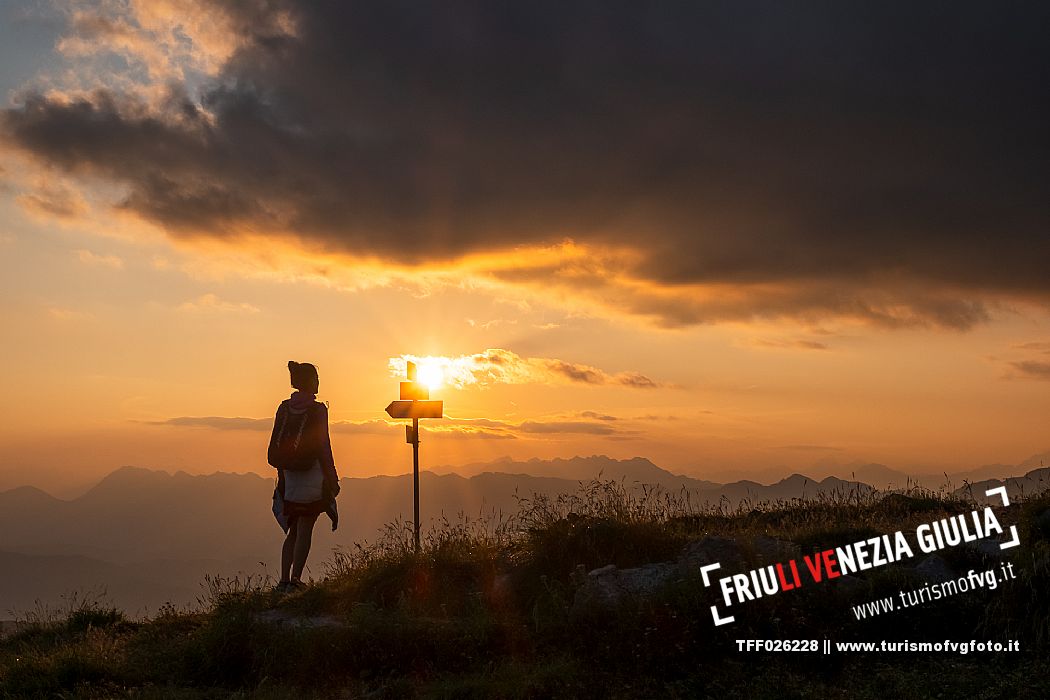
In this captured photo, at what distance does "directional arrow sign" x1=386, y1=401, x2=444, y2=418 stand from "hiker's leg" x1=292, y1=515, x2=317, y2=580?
10.6ft

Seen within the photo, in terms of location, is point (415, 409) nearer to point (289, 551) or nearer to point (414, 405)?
point (414, 405)

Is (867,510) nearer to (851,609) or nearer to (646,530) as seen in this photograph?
(646,530)

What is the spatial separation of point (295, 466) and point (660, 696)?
6.36 meters

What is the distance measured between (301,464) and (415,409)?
3410 mm

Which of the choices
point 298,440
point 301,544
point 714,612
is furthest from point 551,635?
point 298,440

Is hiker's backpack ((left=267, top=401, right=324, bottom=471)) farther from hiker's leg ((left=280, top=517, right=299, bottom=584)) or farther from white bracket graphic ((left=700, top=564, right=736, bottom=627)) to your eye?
white bracket graphic ((left=700, top=564, right=736, bottom=627))

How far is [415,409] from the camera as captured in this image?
14688 mm

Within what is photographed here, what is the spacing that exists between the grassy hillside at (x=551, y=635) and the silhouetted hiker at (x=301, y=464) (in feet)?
2.96

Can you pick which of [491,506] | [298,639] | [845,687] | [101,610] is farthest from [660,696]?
[101,610]

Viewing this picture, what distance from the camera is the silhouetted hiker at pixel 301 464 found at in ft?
37.9

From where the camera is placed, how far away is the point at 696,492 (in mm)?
14344

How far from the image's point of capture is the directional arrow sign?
1463 centimetres

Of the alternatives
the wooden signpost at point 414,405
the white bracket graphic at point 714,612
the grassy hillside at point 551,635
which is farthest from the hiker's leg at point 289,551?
the white bracket graphic at point 714,612

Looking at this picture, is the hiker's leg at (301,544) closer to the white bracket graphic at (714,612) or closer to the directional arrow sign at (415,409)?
the directional arrow sign at (415,409)
